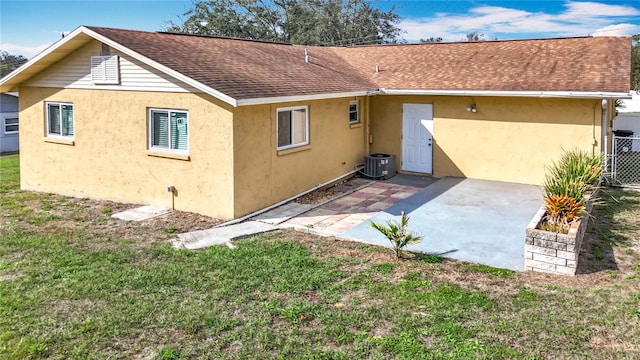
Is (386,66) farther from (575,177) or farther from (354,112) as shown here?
(575,177)

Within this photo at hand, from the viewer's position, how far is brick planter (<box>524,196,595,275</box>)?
7.39m

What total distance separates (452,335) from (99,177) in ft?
32.9

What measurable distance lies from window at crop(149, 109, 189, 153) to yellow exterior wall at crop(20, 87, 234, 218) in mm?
167

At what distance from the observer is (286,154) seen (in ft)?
39.7

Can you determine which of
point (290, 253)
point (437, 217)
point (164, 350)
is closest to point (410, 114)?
point (437, 217)

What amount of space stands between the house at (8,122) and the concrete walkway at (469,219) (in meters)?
22.0

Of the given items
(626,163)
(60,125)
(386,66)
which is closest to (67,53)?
(60,125)

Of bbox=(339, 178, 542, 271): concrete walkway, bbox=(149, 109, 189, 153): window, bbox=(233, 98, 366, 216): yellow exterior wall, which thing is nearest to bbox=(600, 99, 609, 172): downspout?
bbox=(339, 178, 542, 271): concrete walkway

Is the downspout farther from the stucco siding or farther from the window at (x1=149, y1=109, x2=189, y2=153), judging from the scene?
the window at (x1=149, y1=109, x2=189, y2=153)

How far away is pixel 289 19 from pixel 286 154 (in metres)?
32.0

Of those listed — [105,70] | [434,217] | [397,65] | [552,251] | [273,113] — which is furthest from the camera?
[397,65]

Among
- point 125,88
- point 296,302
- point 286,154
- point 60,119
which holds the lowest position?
Answer: point 296,302

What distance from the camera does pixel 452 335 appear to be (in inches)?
221

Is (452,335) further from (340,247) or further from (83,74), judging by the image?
(83,74)
